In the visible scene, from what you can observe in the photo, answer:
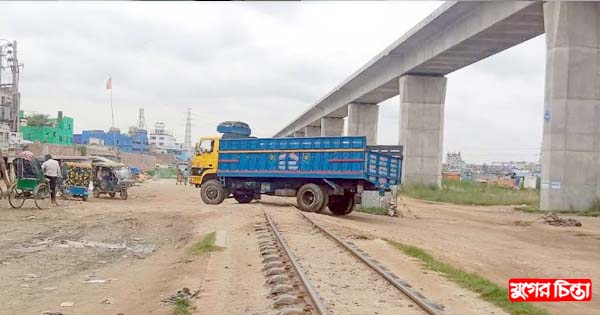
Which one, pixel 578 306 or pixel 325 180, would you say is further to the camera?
pixel 325 180

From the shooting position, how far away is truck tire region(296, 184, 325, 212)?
72.8 feet

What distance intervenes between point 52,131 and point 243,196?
5608 cm

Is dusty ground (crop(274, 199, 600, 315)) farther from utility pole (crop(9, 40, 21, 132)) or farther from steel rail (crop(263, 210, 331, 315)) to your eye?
utility pole (crop(9, 40, 21, 132))

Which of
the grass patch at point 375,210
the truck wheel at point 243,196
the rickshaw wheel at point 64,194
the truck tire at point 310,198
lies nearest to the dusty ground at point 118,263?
the truck tire at point 310,198

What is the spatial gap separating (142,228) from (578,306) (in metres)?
12.7

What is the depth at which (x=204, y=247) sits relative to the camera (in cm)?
1301

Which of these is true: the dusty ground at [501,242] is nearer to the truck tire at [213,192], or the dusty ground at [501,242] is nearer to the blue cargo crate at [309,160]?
the blue cargo crate at [309,160]

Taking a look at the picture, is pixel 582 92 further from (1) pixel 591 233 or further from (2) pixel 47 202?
Answer: (2) pixel 47 202

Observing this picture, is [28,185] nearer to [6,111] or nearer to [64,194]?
[64,194]

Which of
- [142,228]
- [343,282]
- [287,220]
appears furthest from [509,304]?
[142,228]

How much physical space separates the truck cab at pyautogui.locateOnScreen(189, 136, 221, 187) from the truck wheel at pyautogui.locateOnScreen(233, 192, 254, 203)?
1.26 meters

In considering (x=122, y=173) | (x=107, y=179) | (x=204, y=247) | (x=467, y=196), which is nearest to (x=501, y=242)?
(x=204, y=247)

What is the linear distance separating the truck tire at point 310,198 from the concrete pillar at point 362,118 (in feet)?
120

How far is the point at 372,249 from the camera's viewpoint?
13398mm
